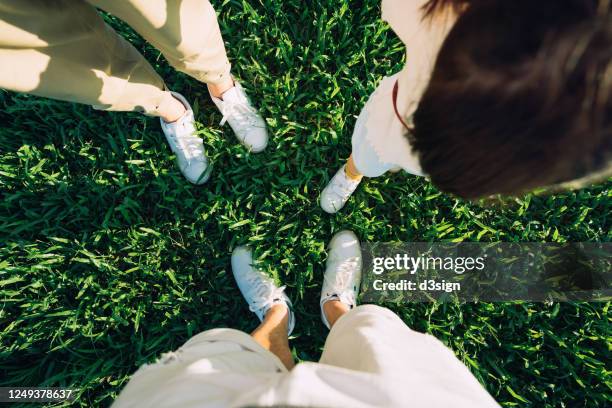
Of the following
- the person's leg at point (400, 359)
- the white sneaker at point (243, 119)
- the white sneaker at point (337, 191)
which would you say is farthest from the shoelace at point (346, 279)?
the white sneaker at point (243, 119)

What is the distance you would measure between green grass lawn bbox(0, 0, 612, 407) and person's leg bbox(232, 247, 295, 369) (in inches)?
2.7

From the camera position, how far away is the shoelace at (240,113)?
1760 mm

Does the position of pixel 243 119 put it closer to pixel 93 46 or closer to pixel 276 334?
pixel 93 46

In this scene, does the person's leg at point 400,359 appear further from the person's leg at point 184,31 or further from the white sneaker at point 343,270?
the person's leg at point 184,31

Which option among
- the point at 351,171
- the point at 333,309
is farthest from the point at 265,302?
the point at 351,171

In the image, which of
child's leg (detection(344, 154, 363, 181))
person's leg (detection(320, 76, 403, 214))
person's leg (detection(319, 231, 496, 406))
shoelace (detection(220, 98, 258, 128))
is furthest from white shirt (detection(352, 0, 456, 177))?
shoelace (detection(220, 98, 258, 128))

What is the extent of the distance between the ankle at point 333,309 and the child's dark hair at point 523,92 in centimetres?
102

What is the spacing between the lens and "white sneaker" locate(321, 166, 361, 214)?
5.64 feet

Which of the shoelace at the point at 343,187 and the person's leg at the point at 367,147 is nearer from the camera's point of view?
the person's leg at the point at 367,147

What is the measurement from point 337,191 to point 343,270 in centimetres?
38

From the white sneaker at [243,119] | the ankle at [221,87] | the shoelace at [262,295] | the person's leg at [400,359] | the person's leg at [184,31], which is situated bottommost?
the shoelace at [262,295]

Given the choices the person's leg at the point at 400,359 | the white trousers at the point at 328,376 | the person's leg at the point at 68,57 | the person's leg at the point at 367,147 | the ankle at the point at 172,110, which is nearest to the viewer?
the white trousers at the point at 328,376

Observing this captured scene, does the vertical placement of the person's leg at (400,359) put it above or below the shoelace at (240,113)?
below

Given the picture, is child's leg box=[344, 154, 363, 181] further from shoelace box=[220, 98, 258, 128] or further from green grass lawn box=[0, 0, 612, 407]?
shoelace box=[220, 98, 258, 128]
